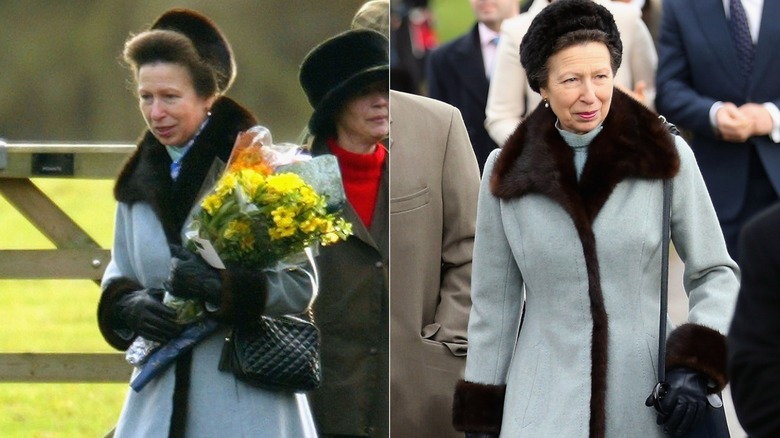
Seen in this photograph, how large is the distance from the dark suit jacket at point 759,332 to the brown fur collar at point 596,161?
128cm

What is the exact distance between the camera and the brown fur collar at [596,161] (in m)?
4.57

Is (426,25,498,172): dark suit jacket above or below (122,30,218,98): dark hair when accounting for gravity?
below

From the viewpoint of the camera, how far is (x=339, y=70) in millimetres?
4406

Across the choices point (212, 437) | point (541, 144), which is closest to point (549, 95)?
point (541, 144)

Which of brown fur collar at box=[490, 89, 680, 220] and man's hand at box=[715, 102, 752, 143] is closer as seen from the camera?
brown fur collar at box=[490, 89, 680, 220]

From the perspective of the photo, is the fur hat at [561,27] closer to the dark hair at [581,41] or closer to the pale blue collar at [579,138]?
the dark hair at [581,41]

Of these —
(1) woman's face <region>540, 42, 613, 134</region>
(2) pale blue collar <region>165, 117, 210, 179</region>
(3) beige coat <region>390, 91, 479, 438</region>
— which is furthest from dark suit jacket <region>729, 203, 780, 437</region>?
(3) beige coat <region>390, 91, 479, 438</region>

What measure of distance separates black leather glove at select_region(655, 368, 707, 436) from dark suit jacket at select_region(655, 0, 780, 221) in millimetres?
2743

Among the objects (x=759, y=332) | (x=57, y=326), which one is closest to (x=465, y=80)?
(x=57, y=326)

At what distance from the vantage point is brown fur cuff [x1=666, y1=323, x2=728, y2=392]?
14.5ft

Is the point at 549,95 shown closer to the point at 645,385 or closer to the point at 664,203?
the point at 664,203

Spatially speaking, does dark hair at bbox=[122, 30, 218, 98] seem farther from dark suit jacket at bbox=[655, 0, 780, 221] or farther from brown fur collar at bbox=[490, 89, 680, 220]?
dark suit jacket at bbox=[655, 0, 780, 221]

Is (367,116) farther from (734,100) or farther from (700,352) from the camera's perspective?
(734,100)

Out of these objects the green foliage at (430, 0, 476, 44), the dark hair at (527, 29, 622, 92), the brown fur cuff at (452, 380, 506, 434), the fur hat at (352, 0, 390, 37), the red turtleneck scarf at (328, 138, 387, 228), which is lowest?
the green foliage at (430, 0, 476, 44)
